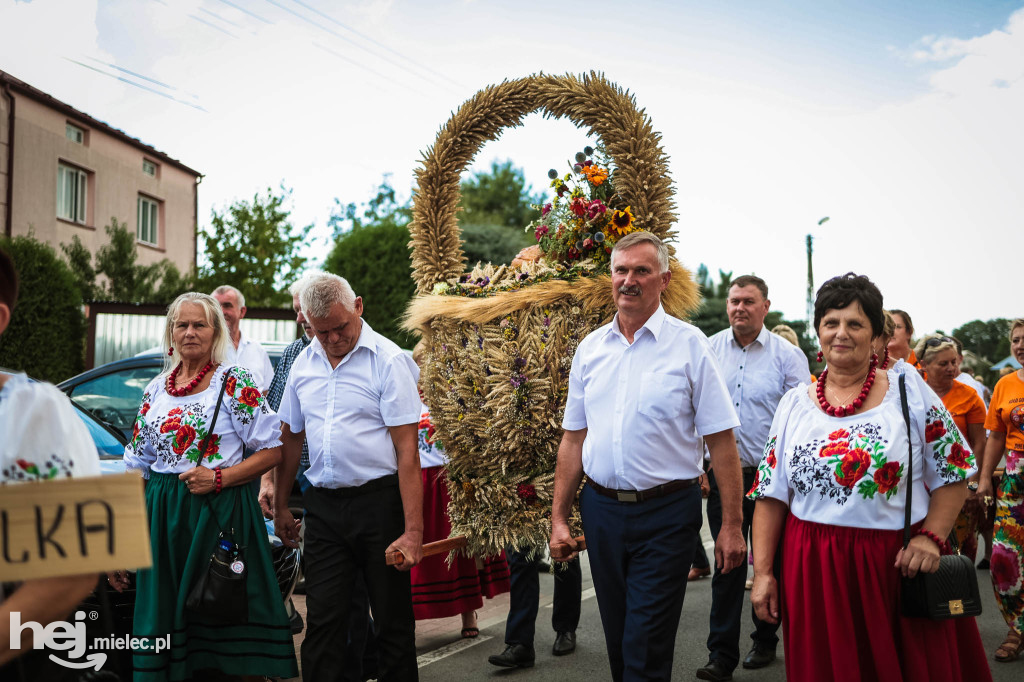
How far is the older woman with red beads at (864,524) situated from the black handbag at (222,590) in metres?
2.25

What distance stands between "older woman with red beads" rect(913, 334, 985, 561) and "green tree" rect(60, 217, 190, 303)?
1581 centimetres

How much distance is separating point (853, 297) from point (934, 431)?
590mm

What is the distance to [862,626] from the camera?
3080mm

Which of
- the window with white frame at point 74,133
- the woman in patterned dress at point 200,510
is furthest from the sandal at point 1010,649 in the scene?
the window with white frame at point 74,133

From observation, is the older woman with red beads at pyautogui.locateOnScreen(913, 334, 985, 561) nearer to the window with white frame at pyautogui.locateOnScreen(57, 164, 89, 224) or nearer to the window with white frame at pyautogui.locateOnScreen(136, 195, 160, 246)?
the window with white frame at pyautogui.locateOnScreen(57, 164, 89, 224)

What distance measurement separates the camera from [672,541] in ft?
11.4

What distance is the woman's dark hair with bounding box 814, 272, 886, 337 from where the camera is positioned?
10.9 feet

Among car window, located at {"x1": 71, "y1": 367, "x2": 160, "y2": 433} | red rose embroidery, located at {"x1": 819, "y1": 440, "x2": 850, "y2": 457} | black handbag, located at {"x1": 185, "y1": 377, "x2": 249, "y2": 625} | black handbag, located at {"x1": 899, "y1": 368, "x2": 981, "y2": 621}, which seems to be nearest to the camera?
black handbag, located at {"x1": 899, "y1": 368, "x2": 981, "y2": 621}

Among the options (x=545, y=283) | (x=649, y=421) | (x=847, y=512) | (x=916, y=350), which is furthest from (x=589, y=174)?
(x=916, y=350)

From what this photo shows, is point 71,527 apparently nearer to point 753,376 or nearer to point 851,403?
point 851,403

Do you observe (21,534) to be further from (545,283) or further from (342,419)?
(545,283)

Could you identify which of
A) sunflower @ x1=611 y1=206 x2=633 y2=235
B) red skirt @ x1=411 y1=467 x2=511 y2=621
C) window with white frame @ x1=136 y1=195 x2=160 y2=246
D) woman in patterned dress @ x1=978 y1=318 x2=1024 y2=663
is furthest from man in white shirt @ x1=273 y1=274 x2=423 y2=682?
window with white frame @ x1=136 y1=195 x2=160 y2=246

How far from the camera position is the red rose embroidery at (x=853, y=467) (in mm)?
3074

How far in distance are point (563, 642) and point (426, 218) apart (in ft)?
9.18
